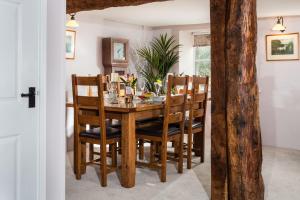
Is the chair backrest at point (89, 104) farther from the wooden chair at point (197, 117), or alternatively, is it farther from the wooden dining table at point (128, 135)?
the wooden chair at point (197, 117)

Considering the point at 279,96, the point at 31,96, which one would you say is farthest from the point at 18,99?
the point at 279,96

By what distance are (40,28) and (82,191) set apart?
1731 mm

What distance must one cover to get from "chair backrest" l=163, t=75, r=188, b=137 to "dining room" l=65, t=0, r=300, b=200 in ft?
0.03

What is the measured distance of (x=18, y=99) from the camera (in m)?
2.18

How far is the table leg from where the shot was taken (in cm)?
345

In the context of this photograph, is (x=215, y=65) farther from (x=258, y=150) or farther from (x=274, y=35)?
(x=274, y=35)

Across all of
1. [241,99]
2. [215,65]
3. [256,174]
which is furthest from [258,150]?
[215,65]

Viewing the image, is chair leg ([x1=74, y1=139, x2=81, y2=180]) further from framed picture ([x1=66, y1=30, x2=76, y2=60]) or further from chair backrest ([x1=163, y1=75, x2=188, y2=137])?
framed picture ([x1=66, y1=30, x2=76, y2=60])

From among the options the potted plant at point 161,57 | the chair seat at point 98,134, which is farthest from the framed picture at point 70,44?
the chair seat at point 98,134

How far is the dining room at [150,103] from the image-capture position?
351 cm

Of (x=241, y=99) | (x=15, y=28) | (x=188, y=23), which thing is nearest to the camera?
(x=15, y=28)

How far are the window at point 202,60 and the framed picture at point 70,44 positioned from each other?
255 cm

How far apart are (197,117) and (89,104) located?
157 centimetres

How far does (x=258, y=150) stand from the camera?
2.58 m
